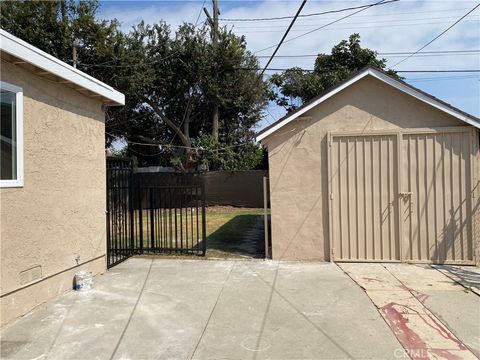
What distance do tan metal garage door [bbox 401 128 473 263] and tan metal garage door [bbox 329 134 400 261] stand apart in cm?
25

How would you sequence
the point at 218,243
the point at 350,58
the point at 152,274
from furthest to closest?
the point at 350,58 → the point at 218,243 → the point at 152,274

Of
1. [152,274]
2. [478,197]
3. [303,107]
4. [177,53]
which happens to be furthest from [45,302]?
[177,53]

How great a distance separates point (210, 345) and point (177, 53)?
60.7 feet

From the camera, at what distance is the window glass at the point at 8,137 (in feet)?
15.7

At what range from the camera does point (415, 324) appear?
4.62m

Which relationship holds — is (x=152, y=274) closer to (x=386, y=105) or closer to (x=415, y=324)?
(x=415, y=324)

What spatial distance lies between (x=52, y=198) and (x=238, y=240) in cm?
607

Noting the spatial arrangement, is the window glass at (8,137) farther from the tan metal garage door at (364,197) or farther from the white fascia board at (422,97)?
the white fascia board at (422,97)

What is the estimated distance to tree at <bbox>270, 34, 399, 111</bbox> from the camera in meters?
22.5

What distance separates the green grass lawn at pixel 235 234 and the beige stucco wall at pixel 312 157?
1198mm

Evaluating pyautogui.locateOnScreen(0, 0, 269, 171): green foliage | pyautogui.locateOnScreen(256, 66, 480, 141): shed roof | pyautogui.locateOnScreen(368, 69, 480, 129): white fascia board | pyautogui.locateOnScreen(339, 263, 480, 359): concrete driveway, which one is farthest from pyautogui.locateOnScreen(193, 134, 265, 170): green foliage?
pyautogui.locateOnScreen(339, 263, 480, 359): concrete driveway

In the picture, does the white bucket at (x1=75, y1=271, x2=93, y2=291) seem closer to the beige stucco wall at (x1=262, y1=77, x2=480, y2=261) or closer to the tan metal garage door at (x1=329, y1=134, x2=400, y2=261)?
the beige stucco wall at (x1=262, y1=77, x2=480, y2=261)

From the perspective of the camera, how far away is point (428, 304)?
17.4 feet

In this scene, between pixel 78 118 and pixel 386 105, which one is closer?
pixel 78 118
